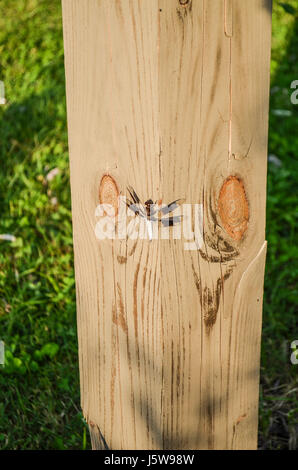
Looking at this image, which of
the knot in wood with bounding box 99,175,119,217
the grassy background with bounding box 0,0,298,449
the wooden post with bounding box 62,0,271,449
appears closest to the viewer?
the wooden post with bounding box 62,0,271,449

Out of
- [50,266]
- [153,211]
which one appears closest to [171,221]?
[153,211]

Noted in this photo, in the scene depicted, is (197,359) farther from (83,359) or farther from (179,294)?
(83,359)

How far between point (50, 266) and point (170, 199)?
Result: 1785 millimetres

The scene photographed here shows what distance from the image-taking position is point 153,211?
121 cm

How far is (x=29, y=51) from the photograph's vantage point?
15.7 ft

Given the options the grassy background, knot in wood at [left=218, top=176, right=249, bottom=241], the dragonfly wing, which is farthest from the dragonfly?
the grassy background

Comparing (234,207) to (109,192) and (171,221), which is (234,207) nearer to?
(171,221)

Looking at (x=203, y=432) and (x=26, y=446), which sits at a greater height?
(x=203, y=432)

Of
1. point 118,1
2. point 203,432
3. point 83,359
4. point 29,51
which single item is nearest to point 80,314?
point 83,359

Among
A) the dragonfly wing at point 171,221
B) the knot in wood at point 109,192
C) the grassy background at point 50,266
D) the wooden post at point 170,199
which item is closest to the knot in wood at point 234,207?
the wooden post at point 170,199

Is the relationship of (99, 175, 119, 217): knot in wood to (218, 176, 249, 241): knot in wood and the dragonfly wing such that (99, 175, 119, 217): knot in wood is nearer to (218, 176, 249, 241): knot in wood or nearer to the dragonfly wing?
the dragonfly wing

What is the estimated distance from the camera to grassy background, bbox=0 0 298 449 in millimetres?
2150

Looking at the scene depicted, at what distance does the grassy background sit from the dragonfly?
2.98 ft

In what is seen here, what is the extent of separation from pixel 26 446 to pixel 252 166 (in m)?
1.42
